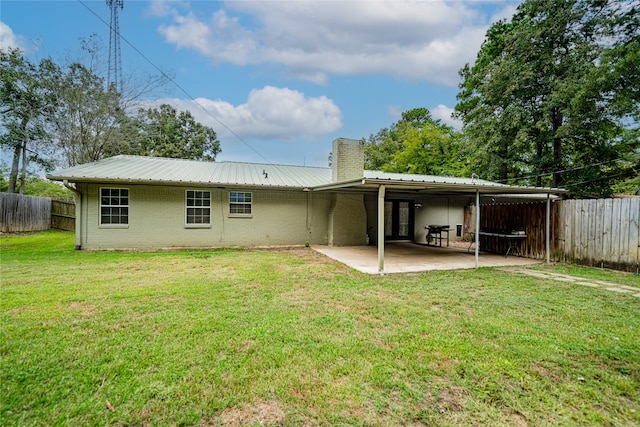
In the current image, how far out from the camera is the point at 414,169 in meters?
22.8

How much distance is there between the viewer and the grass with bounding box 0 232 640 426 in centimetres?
219

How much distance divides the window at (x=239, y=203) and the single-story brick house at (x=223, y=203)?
0.04 metres

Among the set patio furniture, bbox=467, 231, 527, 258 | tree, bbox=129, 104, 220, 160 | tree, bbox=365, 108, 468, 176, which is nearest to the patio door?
patio furniture, bbox=467, 231, 527, 258

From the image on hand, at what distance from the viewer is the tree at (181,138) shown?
1000 inches

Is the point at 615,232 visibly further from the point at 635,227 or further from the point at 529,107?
the point at 529,107

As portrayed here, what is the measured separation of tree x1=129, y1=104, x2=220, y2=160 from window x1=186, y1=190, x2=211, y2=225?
1649cm

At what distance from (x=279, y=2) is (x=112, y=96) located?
10.7 m

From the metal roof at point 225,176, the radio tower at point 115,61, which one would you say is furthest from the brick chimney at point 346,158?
the radio tower at point 115,61

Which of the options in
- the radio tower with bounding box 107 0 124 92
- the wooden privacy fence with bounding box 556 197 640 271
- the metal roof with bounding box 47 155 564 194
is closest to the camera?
the wooden privacy fence with bounding box 556 197 640 271

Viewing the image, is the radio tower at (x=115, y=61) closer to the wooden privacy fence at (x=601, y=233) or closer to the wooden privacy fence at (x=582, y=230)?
the wooden privacy fence at (x=582, y=230)

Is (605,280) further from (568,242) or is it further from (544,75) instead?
(544,75)

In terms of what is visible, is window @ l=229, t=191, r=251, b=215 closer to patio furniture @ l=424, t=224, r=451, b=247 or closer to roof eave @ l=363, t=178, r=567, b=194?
roof eave @ l=363, t=178, r=567, b=194

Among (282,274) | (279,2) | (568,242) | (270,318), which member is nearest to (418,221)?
(568,242)

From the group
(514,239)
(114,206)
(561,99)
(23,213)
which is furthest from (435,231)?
(23,213)
